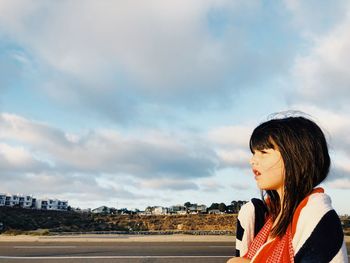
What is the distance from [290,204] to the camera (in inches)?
66.3

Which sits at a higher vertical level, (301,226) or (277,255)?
(301,226)

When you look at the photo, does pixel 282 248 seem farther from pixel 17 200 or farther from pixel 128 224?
pixel 17 200

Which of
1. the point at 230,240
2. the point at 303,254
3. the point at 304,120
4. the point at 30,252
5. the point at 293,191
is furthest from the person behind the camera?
the point at 230,240

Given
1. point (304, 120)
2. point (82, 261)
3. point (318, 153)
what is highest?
point (304, 120)

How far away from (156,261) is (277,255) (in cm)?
1080

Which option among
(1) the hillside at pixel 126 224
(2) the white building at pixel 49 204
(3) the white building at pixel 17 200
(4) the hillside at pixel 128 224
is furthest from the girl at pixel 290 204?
(2) the white building at pixel 49 204

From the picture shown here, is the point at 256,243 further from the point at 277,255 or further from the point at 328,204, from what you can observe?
the point at 328,204

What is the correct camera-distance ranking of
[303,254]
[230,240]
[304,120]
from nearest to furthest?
[303,254] → [304,120] → [230,240]

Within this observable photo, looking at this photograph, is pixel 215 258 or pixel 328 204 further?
pixel 215 258

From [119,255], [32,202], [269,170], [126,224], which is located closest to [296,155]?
[269,170]

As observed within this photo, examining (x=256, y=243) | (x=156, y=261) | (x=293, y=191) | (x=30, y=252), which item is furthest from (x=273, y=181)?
(x=30, y=252)

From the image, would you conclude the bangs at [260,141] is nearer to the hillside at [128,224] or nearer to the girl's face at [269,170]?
the girl's face at [269,170]

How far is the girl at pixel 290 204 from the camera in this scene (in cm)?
152

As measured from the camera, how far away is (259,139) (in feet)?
6.16
